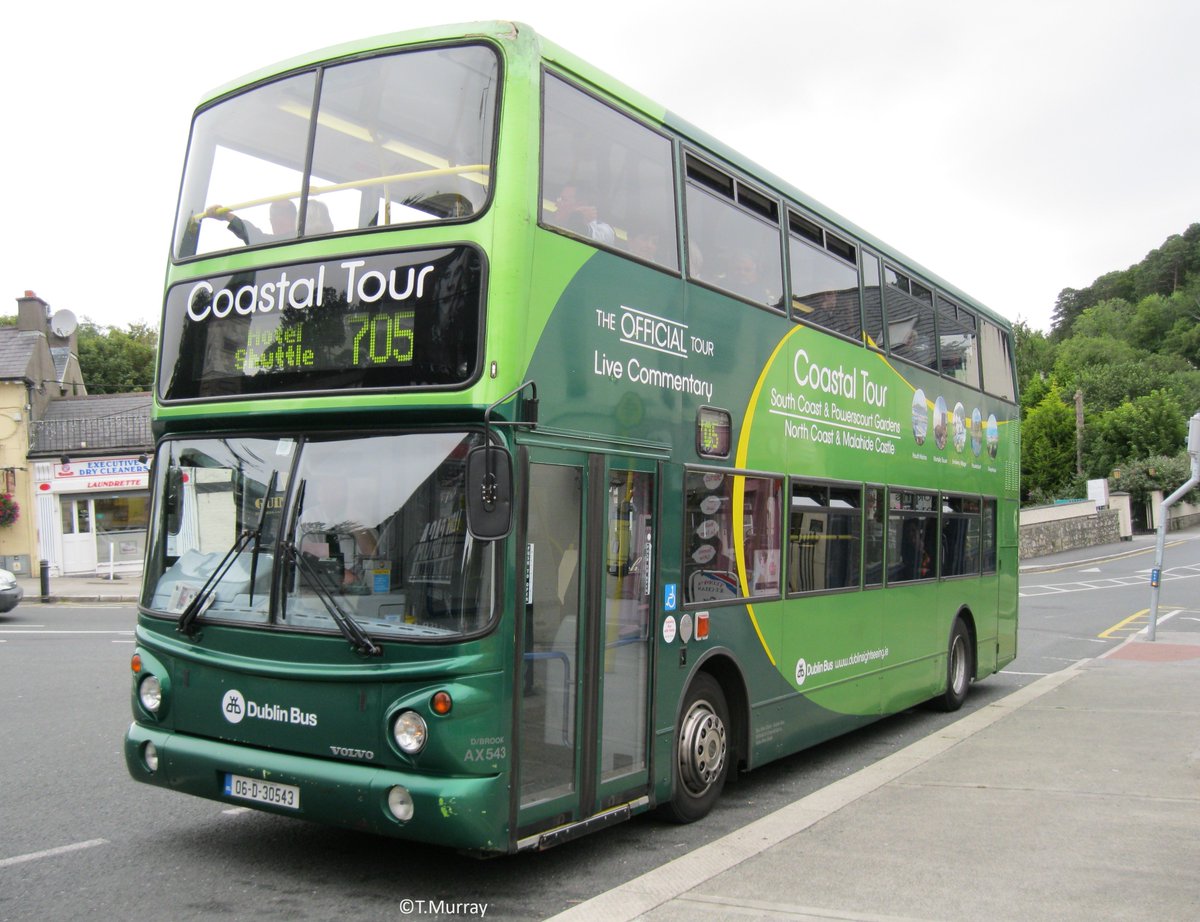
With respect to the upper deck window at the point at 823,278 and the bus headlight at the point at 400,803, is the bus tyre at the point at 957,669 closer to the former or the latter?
the upper deck window at the point at 823,278

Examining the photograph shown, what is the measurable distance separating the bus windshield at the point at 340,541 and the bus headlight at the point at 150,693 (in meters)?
0.39

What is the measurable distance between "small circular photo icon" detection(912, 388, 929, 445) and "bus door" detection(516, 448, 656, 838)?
5.11 meters

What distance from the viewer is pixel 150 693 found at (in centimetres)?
614

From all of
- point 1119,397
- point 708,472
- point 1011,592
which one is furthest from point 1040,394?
point 708,472

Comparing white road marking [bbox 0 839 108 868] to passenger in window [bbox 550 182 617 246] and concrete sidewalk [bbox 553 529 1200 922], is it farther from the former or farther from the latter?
passenger in window [bbox 550 182 617 246]

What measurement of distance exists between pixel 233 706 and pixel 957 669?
899 cm

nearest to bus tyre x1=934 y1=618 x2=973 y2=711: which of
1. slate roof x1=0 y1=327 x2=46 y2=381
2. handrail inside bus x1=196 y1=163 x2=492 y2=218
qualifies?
handrail inside bus x1=196 y1=163 x2=492 y2=218

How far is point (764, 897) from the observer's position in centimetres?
545

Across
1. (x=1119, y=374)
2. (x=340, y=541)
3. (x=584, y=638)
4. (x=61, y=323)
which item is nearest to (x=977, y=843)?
(x=584, y=638)

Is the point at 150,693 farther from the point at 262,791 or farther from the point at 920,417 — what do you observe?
the point at 920,417

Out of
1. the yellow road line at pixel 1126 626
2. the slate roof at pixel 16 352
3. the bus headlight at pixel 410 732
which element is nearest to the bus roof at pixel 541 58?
the bus headlight at pixel 410 732

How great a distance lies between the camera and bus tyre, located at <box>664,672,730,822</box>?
7039 millimetres

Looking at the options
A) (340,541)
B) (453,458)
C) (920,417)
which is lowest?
(340,541)

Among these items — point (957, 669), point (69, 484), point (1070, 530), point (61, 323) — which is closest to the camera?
point (957, 669)
